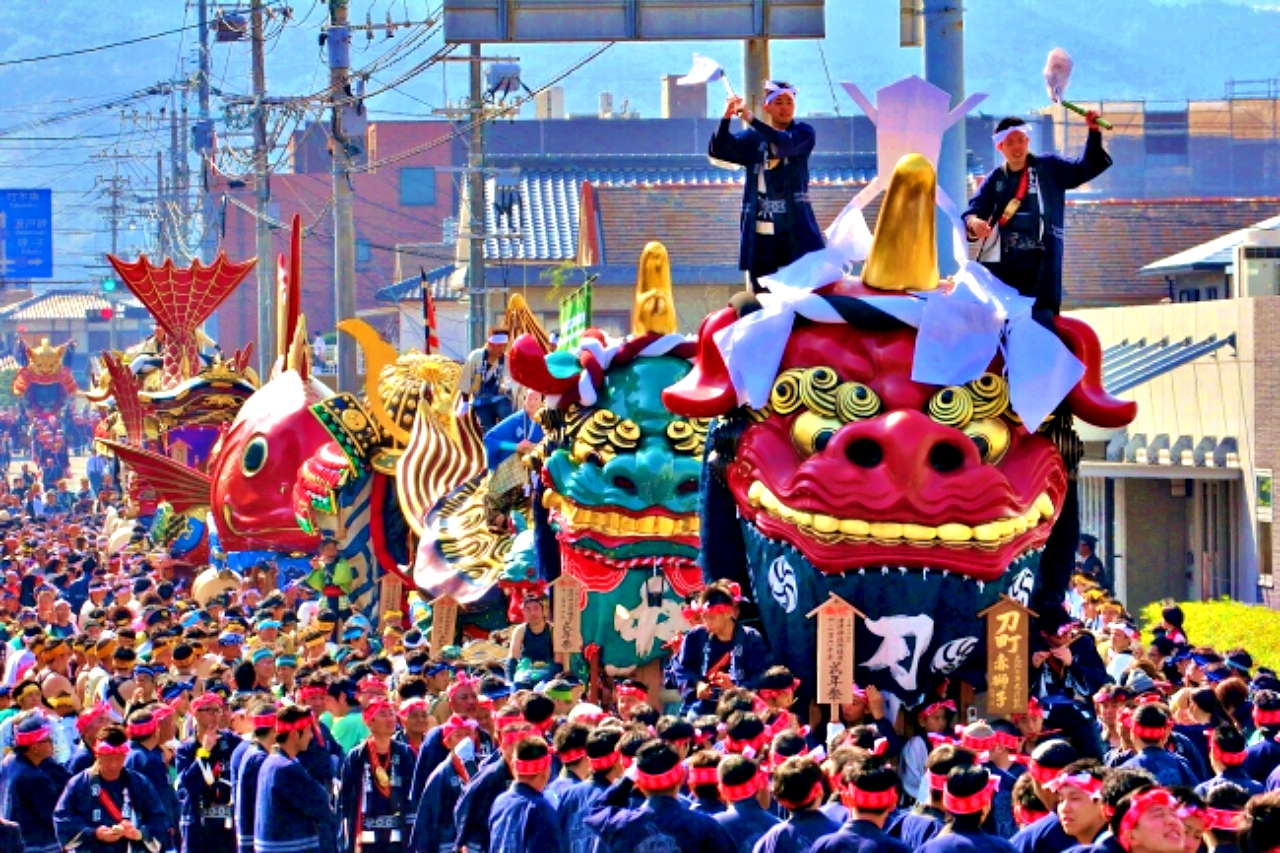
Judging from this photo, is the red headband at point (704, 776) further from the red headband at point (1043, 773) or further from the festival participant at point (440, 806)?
the festival participant at point (440, 806)

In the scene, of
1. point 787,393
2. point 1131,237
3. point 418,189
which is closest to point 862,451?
point 787,393

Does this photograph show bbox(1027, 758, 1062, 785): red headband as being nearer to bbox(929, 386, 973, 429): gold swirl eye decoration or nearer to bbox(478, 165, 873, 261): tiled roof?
bbox(929, 386, 973, 429): gold swirl eye decoration

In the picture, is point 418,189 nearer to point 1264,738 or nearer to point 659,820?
point 1264,738

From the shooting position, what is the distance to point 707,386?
12.5 metres

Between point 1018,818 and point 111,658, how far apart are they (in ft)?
27.0

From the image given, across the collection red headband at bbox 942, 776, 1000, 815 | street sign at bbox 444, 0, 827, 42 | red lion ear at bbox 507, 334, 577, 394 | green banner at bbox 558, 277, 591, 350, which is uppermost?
street sign at bbox 444, 0, 827, 42

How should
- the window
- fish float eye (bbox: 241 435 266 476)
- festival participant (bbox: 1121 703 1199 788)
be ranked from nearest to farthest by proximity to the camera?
festival participant (bbox: 1121 703 1199 788) < fish float eye (bbox: 241 435 266 476) < the window

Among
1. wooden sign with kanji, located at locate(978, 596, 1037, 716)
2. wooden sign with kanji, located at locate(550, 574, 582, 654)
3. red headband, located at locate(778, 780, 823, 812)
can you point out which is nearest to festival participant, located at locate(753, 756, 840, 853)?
red headband, located at locate(778, 780, 823, 812)

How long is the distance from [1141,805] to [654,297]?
837cm

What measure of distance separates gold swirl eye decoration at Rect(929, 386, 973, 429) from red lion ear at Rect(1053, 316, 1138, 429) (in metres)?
0.55

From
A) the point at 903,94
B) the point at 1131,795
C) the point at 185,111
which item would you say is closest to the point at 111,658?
the point at 903,94

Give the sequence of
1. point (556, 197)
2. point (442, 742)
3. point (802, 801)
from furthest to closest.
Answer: point (556, 197), point (442, 742), point (802, 801)

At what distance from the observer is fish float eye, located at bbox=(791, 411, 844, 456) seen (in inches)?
463

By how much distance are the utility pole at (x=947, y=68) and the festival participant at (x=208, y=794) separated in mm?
4527
